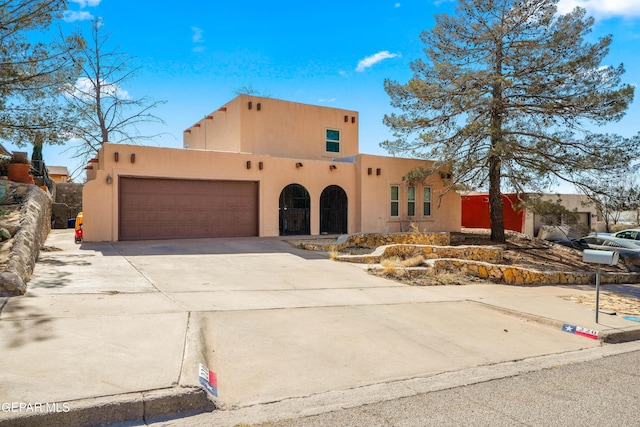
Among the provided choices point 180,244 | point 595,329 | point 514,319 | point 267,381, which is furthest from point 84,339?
point 180,244

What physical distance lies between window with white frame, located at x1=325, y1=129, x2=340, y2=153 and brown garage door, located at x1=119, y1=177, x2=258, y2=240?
6201 mm

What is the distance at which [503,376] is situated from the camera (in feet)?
16.9

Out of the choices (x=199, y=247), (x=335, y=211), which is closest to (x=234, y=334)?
(x=199, y=247)

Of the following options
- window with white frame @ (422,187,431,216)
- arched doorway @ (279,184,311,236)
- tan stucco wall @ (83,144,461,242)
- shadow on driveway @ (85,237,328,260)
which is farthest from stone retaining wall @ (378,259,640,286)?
window with white frame @ (422,187,431,216)

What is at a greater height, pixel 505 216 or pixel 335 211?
pixel 335 211

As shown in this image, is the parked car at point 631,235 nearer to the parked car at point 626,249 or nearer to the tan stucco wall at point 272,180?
the parked car at point 626,249

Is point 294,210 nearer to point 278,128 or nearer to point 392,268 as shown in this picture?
point 278,128

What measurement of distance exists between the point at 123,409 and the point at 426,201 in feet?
69.0

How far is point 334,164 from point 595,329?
14057 millimetres

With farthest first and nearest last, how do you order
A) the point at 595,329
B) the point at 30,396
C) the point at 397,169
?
the point at 397,169 < the point at 595,329 < the point at 30,396

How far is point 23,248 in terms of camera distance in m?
8.67

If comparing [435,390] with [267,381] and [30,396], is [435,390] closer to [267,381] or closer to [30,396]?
[267,381]

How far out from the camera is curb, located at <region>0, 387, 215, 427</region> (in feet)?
11.1

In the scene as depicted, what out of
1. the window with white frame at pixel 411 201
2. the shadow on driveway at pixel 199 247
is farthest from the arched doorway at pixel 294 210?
the window with white frame at pixel 411 201
